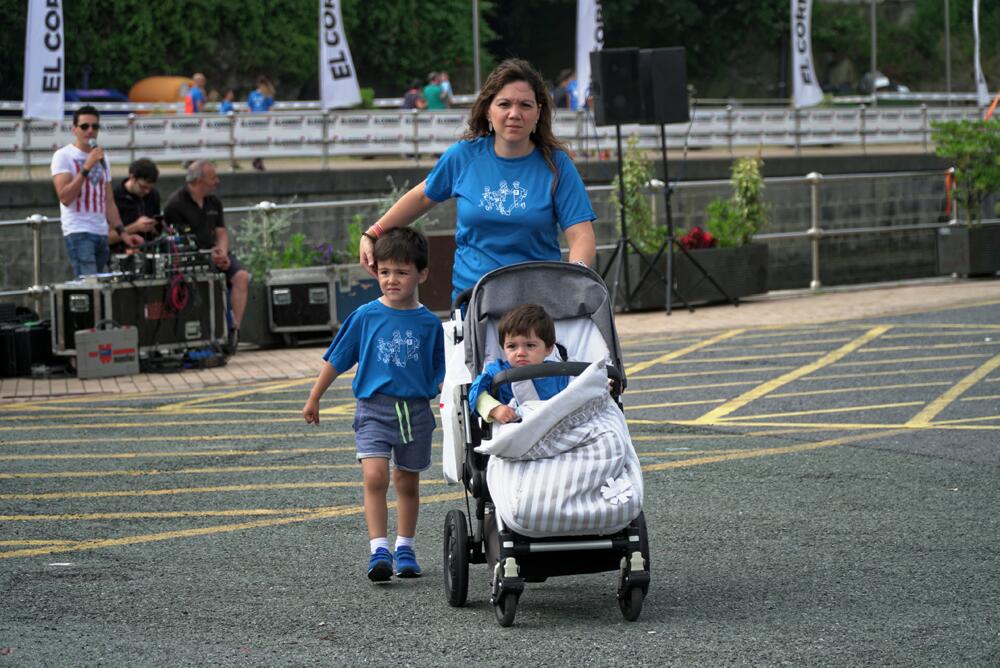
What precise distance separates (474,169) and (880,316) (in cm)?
1076

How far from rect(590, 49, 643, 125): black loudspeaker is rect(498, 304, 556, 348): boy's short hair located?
11363 mm

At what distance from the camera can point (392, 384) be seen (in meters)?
6.67

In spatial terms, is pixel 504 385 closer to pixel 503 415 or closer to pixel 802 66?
pixel 503 415

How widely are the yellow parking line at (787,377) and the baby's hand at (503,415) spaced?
5.02 meters

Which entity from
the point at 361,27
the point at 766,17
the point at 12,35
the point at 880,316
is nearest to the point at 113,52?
the point at 12,35

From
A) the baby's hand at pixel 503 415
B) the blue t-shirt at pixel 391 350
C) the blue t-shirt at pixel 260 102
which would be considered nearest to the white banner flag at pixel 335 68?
the blue t-shirt at pixel 260 102

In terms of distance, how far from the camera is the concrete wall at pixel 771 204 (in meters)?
20.7

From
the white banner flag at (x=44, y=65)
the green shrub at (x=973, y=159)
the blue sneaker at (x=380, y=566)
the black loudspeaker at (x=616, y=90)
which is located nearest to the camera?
the blue sneaker at (x=380, y=566)

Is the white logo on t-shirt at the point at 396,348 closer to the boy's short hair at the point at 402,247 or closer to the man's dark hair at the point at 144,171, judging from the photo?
the boy's short hair at the point at 402,247

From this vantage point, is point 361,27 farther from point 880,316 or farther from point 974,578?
point 974,578

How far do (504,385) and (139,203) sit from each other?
31.4 feet

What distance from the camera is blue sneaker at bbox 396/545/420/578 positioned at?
6.73m

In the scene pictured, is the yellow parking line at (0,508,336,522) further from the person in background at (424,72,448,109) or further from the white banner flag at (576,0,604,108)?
the person in background at (424,72,448,109)

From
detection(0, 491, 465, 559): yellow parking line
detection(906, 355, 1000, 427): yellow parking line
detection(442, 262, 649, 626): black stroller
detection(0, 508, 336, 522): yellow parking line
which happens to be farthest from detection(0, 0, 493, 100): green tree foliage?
detection(442, 262, 649, 626): black stroller
